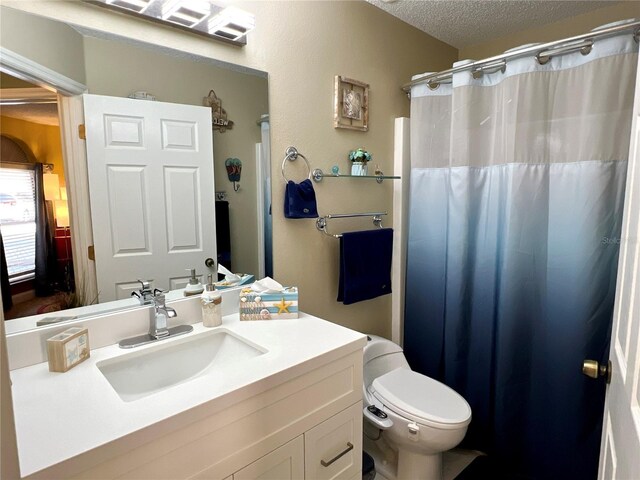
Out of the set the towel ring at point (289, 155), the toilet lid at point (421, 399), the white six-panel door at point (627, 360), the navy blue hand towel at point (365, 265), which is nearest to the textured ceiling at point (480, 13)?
the towel ring at point (289, 155)

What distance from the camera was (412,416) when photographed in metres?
1.54

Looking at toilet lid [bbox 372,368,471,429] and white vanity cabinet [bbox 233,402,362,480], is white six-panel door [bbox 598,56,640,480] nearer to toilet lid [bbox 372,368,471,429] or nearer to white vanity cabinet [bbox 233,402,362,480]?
toilet lid [bbox 372,368,471,429]

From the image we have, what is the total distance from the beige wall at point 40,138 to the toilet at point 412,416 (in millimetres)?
1472

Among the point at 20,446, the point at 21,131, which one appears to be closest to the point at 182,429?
the point at 20,446

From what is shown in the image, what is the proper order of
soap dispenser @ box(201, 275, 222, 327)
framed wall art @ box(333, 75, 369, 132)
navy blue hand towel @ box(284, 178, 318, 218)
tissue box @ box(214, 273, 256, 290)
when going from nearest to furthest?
soap dispenser @ box(201, 275, 222, 327)
tissue box @ box(214, 273, 256, 290)
navy blue hand towel @ box(284, 178, 318, 218)
framed wall art @ box(333, 75, 369, 132)

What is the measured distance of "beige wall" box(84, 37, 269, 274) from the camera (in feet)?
3.87

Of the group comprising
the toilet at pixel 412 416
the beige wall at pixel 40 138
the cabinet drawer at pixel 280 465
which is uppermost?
the beige wall at pixel 40 138

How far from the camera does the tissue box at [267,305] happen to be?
137cm

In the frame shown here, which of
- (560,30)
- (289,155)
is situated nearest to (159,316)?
(289,155)

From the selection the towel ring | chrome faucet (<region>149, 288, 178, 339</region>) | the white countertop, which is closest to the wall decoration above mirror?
the towel ring

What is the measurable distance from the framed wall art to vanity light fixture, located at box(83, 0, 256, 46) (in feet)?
1.63

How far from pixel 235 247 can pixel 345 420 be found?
30.1 inches

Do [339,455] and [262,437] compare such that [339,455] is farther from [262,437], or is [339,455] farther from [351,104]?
[351,104]

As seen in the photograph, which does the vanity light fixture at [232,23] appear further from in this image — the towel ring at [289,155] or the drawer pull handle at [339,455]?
the drawer pull handle at [339,455]
